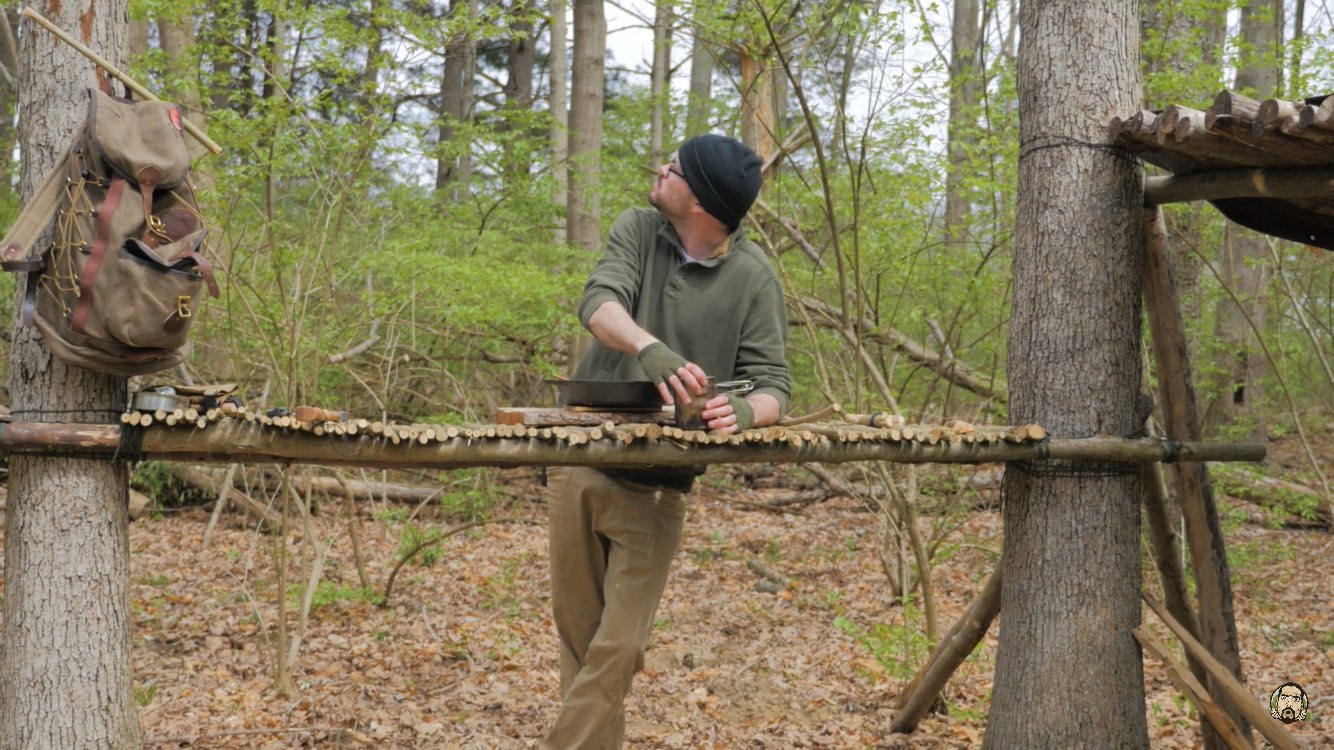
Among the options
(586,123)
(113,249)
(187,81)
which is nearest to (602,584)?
(113,249)

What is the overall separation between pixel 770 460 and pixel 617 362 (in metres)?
0.65

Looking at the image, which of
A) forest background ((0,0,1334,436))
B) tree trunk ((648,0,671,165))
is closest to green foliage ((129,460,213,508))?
forest background ((0,0,1334,436))

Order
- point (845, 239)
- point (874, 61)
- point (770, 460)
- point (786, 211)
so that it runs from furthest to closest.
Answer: point (786, 211) < point (845, 239) < point (874, 61) < point (770, 460)

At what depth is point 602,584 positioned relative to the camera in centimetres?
363

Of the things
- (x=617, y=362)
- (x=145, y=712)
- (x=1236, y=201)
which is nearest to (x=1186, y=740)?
(x=1236, y=201)

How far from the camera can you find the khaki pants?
3.43m

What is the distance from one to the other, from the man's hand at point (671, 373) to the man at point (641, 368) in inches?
6.5

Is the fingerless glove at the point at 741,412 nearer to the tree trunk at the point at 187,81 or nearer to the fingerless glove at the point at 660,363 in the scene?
the fingerless glove at the point at 660,363

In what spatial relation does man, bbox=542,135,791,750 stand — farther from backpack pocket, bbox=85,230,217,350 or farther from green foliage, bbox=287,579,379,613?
green foliage, bbox=287,579,379,613

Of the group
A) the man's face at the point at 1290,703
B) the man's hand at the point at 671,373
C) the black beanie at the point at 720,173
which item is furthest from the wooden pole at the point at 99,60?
the man's face at the point at 1290,703

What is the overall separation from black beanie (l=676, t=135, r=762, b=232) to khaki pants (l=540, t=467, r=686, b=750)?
971 mm

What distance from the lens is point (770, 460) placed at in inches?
133

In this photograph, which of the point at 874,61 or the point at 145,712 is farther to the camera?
the point at 874,61

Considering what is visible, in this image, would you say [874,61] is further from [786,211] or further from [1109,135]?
[786,211]
